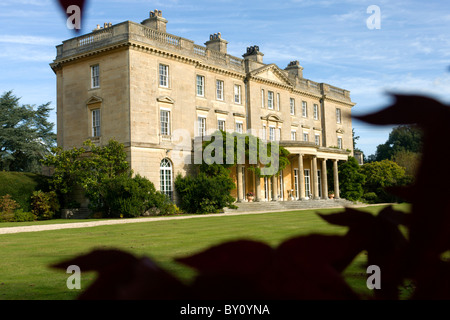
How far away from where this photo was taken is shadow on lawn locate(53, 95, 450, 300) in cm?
35

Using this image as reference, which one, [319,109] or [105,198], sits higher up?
[319,109]

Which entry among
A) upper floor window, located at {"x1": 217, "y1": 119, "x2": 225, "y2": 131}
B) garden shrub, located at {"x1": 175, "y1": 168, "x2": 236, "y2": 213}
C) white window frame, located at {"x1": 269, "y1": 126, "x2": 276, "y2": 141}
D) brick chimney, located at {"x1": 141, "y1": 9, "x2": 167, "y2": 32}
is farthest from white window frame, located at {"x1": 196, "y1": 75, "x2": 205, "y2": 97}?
white window frame, located at {"x1": 269, "y1": 126, "x2": 276, "y2": 141}

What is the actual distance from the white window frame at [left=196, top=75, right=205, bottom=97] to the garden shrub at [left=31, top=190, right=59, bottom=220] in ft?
41.8

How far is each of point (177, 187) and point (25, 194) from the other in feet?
30.2

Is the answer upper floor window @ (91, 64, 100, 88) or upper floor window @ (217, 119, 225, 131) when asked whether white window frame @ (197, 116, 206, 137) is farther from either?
upper floor window @ (91, 64, 100, 88)

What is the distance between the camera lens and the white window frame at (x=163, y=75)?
2938cm

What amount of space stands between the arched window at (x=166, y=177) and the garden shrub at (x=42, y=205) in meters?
6.75

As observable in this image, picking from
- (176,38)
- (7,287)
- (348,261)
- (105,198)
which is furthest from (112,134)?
(348,261)

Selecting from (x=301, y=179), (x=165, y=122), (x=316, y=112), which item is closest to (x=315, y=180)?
(x=301, y=179)

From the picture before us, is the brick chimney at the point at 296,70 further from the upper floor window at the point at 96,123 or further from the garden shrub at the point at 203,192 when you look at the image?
the upper floor window at the point at 96,123

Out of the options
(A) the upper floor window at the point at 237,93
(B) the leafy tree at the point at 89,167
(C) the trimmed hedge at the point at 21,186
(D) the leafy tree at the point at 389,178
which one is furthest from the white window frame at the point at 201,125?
(D) the leafy tree at the point at 389,178

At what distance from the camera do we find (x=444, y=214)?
1.30 ft

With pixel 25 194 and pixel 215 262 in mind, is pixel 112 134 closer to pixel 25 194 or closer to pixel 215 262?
pixel 25 194

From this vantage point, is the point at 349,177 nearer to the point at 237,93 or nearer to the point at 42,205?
the point at 237,93
